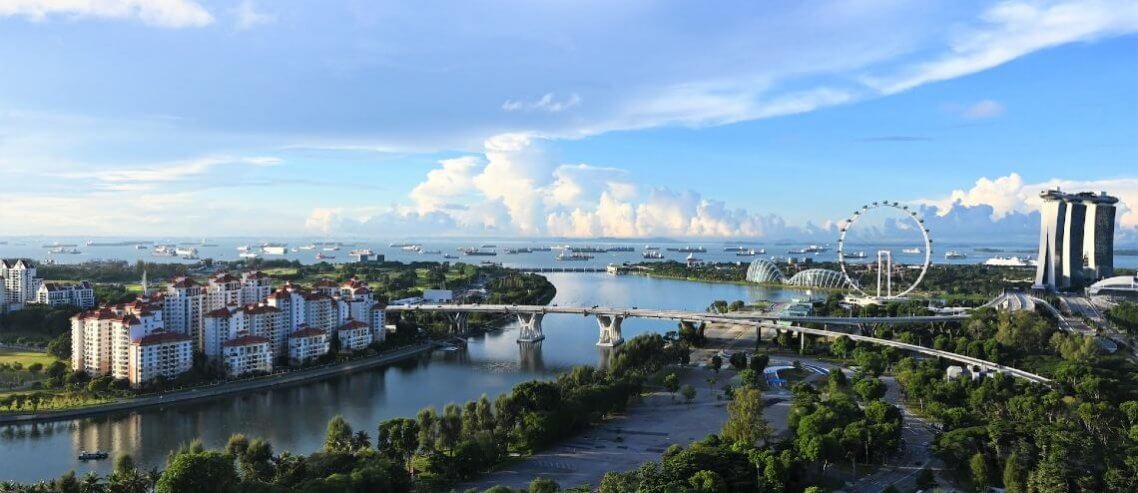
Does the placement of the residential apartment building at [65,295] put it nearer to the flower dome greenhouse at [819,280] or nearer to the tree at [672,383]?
the tree at [672,383]

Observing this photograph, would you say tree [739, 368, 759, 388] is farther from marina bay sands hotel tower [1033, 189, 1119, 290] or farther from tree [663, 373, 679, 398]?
marina bay sands hotel tower [1033, 189, 1119, 290]

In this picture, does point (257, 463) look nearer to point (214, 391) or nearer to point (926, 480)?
point (214, 391)

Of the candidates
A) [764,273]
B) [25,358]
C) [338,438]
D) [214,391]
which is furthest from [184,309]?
[764,273]

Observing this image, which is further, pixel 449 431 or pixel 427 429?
pixel 449 431

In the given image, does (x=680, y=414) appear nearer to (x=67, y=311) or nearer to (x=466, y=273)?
(x=67, y=311)

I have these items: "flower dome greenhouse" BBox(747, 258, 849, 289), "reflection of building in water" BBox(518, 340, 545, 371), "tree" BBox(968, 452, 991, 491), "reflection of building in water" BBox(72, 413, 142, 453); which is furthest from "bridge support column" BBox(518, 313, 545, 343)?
"flower dome greenhouse" BBox(747, 258, 849, 289)

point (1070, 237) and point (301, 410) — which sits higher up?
point (1070, 237)
